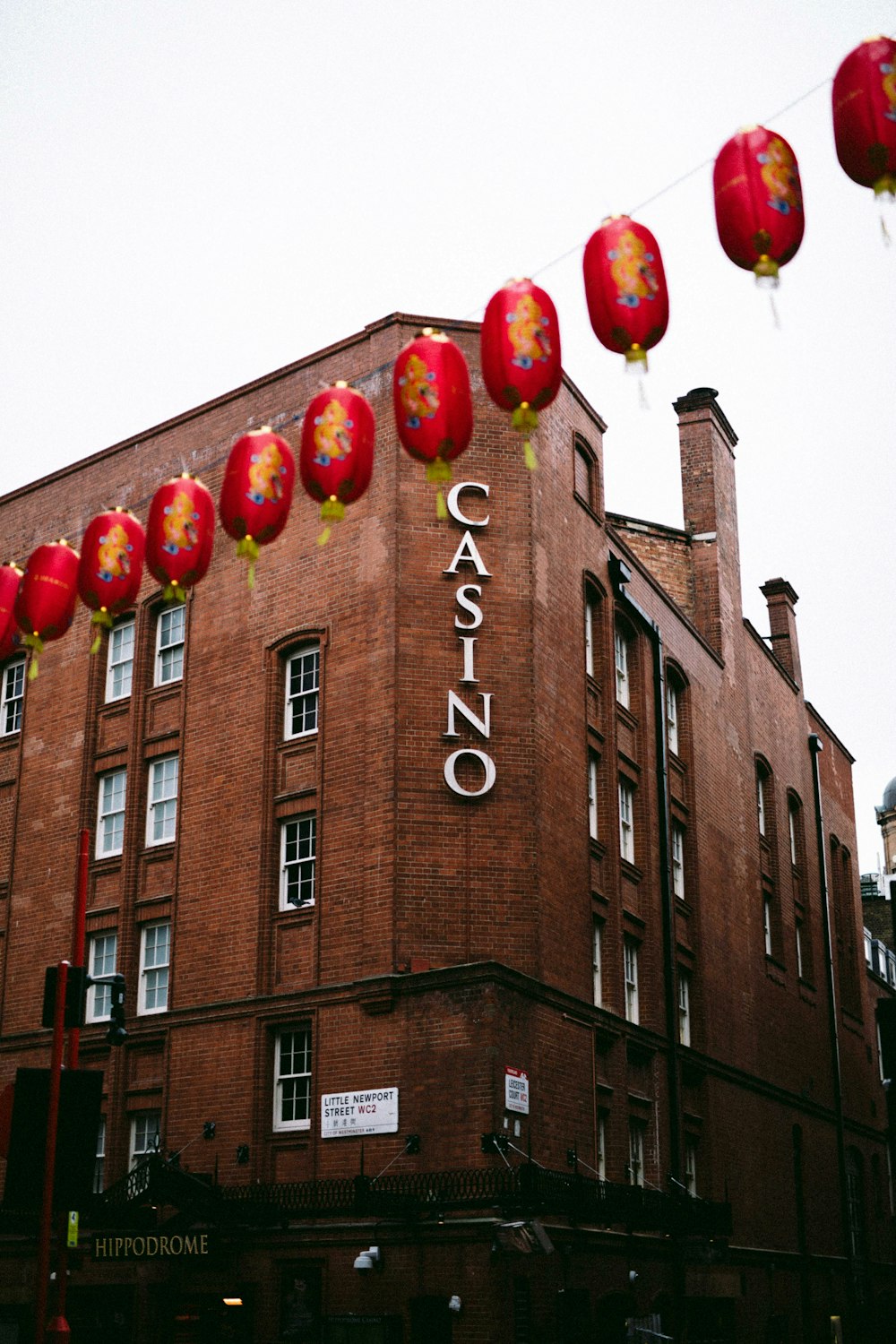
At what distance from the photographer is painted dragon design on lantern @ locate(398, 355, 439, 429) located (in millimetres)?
14672

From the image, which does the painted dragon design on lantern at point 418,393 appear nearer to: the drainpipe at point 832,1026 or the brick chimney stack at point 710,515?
the brick chimney stack at point 710,515

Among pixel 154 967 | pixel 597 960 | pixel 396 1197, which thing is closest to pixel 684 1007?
pixel 597 960

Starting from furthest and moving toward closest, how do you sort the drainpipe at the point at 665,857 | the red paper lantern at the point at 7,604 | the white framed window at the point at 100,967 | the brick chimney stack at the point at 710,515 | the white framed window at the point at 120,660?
the brick chimney stack at the point at 710,515 → the white framed window at the point at 120,660 → the drainpipe at the point at 665,857 → the white framed window at the point at 100,967 → the red paper lantern at the point at 7,604

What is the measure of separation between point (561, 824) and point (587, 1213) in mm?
6853

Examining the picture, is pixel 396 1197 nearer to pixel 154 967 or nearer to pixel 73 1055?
pixel 73 1055

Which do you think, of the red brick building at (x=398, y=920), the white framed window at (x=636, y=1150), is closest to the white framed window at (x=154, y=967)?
the red brick building at (x=398, y=920)

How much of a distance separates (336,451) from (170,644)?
16.8m

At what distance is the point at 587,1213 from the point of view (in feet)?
78.5

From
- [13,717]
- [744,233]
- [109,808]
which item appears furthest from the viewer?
[13,717]

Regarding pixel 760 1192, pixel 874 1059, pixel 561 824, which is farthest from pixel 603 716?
pixel 874 1059

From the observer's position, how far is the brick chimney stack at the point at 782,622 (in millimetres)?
46688

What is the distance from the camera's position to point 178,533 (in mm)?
16703

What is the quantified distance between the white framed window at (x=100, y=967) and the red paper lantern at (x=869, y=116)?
22.3m

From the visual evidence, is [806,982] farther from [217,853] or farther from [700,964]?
[217,853]
